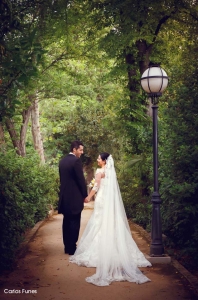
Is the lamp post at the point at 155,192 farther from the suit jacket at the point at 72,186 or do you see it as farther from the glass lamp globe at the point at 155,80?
the suit jacket at the point at 72,186

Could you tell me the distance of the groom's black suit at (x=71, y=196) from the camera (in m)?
9.10

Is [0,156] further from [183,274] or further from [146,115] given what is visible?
[146,115]

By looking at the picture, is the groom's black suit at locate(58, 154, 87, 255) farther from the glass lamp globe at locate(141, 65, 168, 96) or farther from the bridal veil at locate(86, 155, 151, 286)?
the glass lamp globe at locate(141, 65, 168, 96)

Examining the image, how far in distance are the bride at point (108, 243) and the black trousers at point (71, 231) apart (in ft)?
0.79

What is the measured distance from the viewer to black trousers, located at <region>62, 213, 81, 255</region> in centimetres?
912

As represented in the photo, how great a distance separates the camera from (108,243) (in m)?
8.09

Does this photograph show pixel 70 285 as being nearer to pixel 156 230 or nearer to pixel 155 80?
pixel 156 230

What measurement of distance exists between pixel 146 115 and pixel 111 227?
283 inches

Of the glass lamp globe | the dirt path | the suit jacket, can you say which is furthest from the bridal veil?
the glass lamp globe

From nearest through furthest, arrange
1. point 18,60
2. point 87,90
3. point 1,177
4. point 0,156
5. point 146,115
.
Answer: point 18,60, point 1,177, point 0,156, point 146,115, point 87,90

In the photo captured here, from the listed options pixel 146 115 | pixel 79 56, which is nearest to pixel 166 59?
pixel 146 115

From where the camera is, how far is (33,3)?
8648 mm

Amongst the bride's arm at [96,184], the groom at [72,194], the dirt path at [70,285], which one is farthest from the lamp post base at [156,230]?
the groom at [72,194]

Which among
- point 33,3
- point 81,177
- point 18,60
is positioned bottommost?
point 81,177
